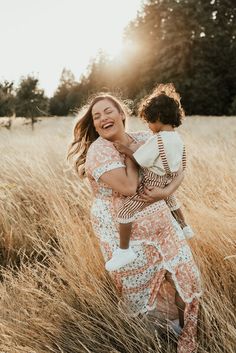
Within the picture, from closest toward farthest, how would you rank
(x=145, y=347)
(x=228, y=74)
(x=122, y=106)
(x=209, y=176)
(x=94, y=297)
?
(x=145, y=347), (x=94, y=297), (x=122, y=106), (x=209, y=176), (x=228, y=74)

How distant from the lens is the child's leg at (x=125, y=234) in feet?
7.08

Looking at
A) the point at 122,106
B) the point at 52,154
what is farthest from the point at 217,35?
the point at 122,106

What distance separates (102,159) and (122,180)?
0.53ft

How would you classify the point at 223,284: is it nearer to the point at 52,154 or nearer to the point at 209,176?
the point at 209,176

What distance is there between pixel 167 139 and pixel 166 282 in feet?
2.84

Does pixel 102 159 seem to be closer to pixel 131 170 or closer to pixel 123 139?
pixel 131 170

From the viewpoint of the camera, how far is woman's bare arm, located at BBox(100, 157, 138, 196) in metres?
2.12

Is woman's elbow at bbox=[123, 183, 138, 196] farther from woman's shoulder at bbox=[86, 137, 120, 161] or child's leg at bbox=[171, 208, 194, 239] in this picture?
child's leg at bbox=[171, 208, 194, 239]

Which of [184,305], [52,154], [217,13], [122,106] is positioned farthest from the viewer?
[217,13]

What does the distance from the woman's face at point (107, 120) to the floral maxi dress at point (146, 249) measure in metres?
0.08

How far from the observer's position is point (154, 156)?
213 cm

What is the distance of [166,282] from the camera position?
8.06 feet

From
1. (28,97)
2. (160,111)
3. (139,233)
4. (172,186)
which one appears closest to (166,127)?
(160,111)

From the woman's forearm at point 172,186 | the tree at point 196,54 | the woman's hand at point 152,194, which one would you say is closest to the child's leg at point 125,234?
the woman's hand at point 152,194
